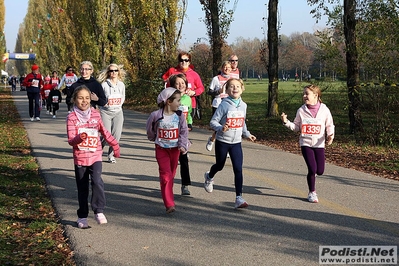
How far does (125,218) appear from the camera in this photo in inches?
257

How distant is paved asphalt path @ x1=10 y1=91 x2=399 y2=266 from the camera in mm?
5141

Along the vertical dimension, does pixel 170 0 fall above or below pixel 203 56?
above

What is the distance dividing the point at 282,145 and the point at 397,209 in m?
6.93

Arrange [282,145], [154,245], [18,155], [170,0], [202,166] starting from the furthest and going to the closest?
1. [170,0]
2. [282,145]
3. [18,155]
4. [202,166]
5. [154,245]

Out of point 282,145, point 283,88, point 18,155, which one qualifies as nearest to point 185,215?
point 18,155

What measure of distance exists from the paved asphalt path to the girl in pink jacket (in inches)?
9.0

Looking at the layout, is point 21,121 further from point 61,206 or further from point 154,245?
point 154,245

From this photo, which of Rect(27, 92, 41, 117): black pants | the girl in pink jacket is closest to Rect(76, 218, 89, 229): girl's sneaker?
the girl in pink jacket

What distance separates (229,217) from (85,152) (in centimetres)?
189

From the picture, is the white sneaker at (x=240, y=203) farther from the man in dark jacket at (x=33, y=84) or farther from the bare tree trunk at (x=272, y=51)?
the man in dark jacket at (x=33, y=84)

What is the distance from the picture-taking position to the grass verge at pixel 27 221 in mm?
5211

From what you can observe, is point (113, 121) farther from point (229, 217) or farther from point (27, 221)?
point (229, 217)

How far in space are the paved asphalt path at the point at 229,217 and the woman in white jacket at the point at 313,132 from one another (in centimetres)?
45

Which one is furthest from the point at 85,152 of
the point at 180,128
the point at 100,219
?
the point at 180,128
